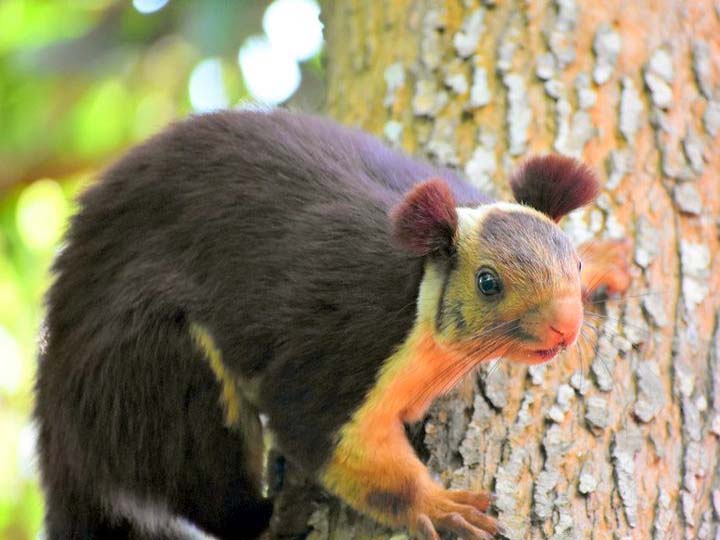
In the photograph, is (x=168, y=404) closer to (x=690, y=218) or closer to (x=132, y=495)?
(x=132, y=495)

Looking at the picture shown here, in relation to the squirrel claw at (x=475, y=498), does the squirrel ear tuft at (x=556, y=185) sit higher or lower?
higher

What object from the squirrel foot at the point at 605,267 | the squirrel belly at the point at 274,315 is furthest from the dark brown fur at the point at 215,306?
the squirrel foot at the point at 605,267

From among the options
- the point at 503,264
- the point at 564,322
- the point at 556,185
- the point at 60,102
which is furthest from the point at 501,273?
the point at 60,102

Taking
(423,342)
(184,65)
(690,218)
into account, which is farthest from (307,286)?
(184,65)

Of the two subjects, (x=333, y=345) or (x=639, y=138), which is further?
(x=639, y=138)

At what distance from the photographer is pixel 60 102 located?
681 cm

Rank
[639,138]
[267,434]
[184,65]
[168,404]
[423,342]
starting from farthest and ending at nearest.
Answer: [184,65]
[639,138]
[267,434]
[168,404]
[423,342]

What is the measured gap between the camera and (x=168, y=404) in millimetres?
3828

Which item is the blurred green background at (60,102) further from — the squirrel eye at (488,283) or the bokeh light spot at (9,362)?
the squirrel eye at (488,283)

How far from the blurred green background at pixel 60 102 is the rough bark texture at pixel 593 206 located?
1187 millimetres

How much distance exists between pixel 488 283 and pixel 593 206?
102 cm

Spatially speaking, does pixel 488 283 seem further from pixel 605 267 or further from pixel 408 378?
pixel 605 267

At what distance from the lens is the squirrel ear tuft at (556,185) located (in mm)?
3607

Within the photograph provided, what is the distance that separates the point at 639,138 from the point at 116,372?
227cm
